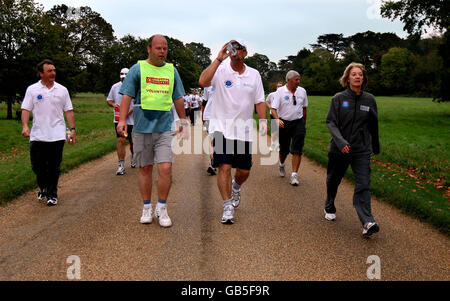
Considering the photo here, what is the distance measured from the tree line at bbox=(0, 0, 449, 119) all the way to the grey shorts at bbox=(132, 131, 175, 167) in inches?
192

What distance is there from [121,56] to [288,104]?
2127 inches

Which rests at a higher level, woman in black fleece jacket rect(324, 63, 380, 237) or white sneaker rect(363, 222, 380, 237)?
woman in black fleece jacket rect(324, 63, 380, 237)

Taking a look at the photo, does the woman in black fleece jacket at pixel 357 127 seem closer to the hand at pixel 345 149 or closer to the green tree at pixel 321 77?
the hand at pixel 345 149

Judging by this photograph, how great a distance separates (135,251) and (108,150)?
28.9ft

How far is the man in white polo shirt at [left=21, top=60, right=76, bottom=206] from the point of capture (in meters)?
6.15

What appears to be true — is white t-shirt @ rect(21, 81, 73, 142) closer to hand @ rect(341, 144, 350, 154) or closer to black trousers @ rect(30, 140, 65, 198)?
black trousers @ rect(30, 140, 65, 198)

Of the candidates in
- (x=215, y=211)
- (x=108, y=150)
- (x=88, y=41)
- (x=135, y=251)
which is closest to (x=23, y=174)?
(x=108, y=150)

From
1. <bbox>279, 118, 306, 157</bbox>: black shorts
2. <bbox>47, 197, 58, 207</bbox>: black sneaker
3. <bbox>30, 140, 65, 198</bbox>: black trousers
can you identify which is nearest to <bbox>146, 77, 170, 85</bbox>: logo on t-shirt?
<bbox>30, 140, 65, 198</bbox>: black trousers

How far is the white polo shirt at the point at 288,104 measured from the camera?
805cm

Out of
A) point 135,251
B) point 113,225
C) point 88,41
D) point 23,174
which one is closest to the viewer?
point 135,251

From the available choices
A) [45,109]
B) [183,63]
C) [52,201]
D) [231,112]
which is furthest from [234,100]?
[183,63]
